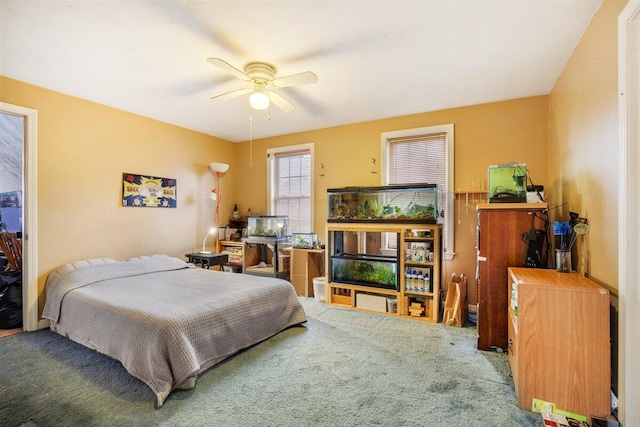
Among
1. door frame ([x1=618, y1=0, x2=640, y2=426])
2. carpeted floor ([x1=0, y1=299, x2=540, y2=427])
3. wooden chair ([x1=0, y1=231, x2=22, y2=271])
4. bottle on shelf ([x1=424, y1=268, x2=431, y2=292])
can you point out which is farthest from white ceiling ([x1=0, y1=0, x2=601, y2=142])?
carpeted floor ([x1=0, y1=299, x2=540, y2=427])

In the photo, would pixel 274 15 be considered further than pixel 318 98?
No

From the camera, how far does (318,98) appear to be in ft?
11.1

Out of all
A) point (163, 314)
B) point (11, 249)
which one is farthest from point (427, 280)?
point (11, 249)

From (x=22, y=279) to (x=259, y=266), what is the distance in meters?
2.73

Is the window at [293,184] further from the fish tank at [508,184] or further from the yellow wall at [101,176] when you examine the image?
the fish tank at [508,184]

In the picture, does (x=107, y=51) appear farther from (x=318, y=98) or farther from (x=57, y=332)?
(x=57, y=332)

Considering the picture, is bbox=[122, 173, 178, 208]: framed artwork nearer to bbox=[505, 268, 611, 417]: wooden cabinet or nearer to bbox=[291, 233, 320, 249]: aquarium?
bbox=[291, 233, 320, 249]: aquarium

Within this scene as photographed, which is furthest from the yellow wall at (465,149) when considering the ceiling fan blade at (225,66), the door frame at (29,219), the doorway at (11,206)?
the doorway at (11,206)

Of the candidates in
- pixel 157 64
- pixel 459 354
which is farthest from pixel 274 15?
pixel 459 354

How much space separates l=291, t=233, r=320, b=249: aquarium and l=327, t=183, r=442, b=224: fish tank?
534 millimetres

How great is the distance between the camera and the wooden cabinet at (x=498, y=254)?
246 centimetres

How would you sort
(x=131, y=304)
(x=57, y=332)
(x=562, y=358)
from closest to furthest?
(x=562, y=358) < (x=131, y=304) < (x=57, y=332)

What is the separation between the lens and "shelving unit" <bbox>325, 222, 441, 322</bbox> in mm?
3360

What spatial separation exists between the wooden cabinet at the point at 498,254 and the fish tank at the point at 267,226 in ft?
9.53
